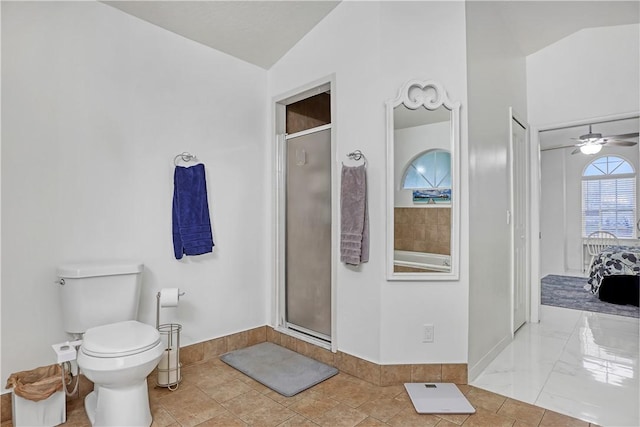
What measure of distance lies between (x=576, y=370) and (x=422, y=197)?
1.68 meters

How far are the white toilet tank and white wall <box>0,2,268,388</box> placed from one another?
0.14 m

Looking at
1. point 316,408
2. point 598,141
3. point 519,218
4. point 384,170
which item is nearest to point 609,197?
point 598,141

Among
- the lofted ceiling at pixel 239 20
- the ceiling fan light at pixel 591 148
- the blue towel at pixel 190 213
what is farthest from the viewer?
the ceiling fan light at pixel 591 148

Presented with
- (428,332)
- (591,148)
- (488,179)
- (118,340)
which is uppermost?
(591,148)

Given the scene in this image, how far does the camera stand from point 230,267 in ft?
9.74

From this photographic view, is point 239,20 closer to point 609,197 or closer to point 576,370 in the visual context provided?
point 576,370

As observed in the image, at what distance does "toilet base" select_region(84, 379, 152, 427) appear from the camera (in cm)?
179

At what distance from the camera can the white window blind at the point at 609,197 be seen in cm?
635

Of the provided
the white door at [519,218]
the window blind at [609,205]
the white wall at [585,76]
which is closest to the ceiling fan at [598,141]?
the window blind at [609,205]

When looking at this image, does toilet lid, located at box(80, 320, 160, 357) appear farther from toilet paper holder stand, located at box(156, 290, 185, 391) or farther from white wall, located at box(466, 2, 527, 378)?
white wall, located at box(466, 2, 527, 378)

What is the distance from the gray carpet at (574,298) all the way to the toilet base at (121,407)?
456cm

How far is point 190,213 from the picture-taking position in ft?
8.61

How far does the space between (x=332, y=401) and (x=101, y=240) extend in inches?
67.7

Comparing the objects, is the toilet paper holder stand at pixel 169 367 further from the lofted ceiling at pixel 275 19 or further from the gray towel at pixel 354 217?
the lofted ceiling at pixel 275 19
